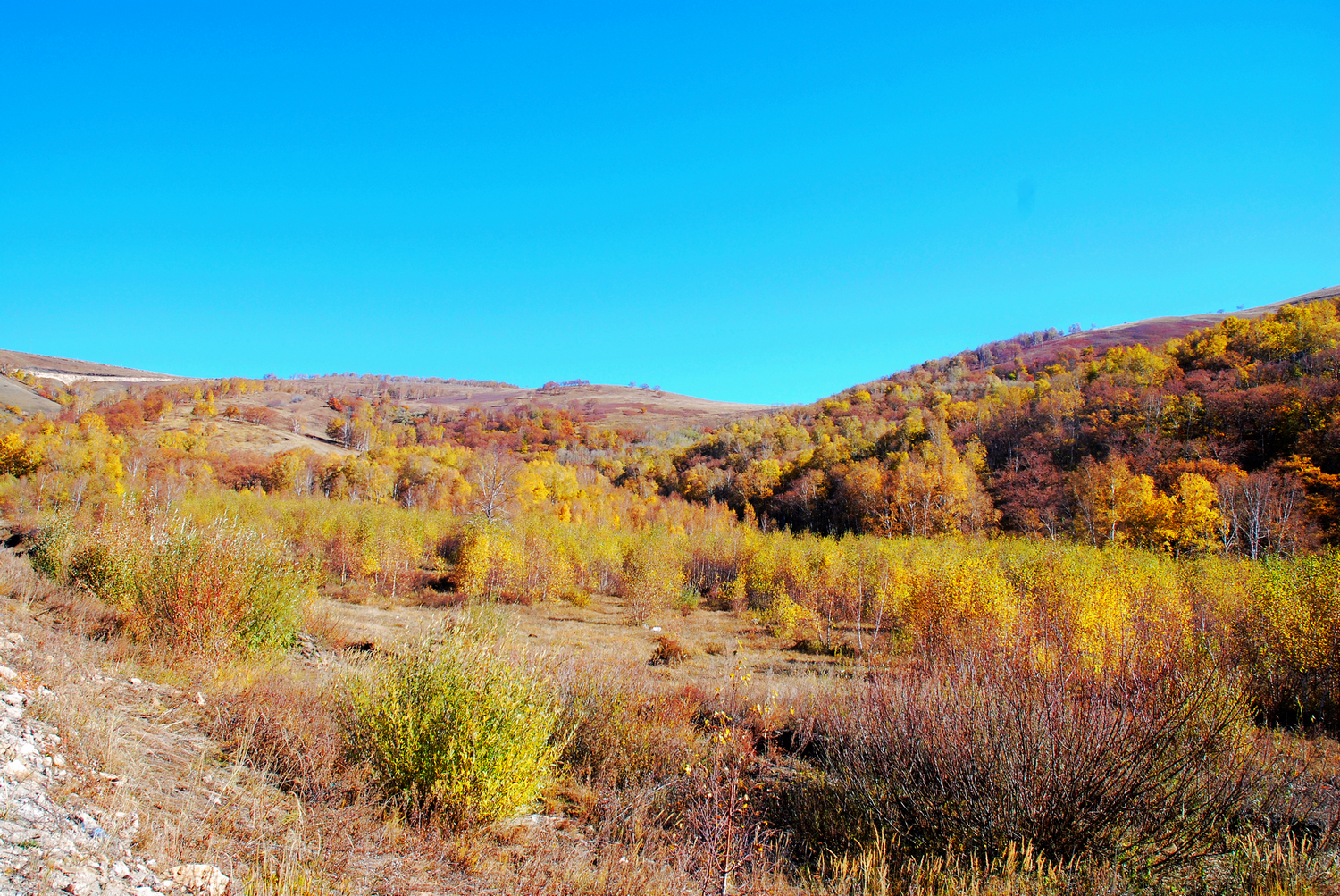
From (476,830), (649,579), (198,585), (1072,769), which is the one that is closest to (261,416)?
(649,579)

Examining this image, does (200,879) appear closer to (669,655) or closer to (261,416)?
(669,655)

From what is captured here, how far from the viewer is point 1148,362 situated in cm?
8906

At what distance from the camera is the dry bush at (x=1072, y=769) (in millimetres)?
6555

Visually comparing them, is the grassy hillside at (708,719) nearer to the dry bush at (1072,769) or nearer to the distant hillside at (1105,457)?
the dry bush at (1072,769)

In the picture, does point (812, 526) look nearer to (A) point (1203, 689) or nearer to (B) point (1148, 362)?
(B) point (1148, 362)

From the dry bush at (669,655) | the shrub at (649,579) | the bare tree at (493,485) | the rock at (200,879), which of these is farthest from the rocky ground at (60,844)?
the bare tree at (493,485)

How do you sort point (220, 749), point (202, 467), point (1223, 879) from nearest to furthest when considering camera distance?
point (1223, 879), point (220, 749), point (202, 467)

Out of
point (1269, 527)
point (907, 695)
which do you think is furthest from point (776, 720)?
point (1269, 527)

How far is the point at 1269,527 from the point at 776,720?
56091mm

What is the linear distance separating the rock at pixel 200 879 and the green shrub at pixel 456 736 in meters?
2.18

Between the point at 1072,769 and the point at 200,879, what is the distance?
863cm

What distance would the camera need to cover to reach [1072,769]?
663 centimetres

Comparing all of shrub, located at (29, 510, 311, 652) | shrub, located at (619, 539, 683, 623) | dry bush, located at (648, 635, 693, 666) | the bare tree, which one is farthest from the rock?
the bare tree

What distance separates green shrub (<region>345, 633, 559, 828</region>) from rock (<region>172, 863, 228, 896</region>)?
2.18m
